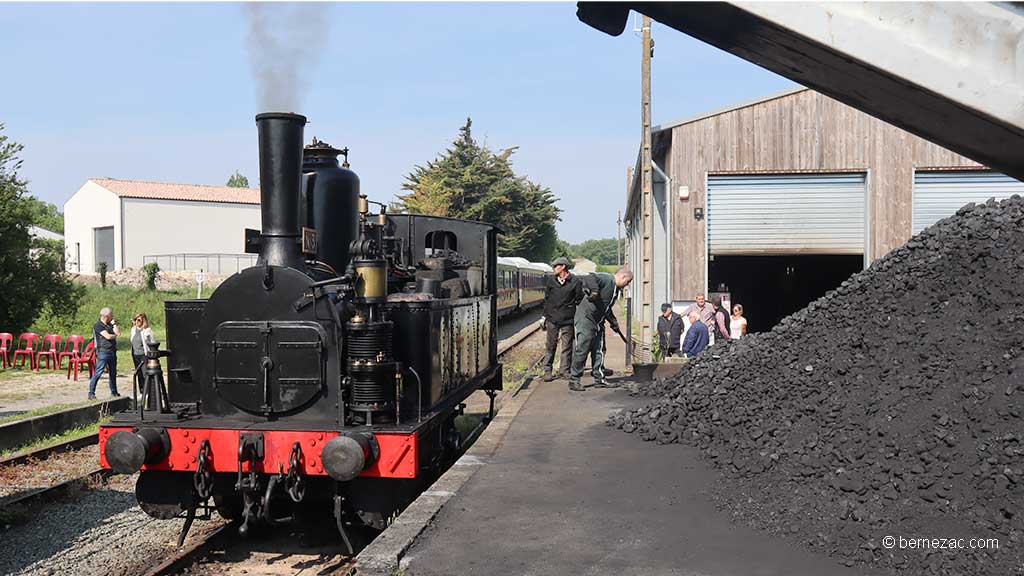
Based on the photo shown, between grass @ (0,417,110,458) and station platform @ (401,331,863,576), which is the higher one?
station platform @ (401,331,863,576)

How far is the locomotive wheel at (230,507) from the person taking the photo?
6332 millimetres

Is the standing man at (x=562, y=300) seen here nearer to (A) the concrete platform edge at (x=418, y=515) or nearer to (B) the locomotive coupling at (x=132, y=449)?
(A) the concrete platform edge at (x=418, y=515)

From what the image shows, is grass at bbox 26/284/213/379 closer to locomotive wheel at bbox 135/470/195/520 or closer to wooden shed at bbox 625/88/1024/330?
wooden shed at bbox 625/88/1024/330

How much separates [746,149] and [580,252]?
143 m

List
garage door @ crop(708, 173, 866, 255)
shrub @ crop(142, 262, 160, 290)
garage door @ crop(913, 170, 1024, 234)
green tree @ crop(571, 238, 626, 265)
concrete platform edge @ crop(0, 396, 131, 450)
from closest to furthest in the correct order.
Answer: concrete platform edge @ crop(0, 396, 131, 450) < garage door @ crop(913, 170, 1024, 234) < garage door @ crop(708, 173, 866, 255) < shrub @ crop(142, 262, 160, 290) < green tree @ crop(571, 238, 626, 265)

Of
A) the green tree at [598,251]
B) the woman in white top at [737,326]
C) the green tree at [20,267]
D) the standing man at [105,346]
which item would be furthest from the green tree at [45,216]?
the green tree at [598,251]

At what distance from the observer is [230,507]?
6.43 meters

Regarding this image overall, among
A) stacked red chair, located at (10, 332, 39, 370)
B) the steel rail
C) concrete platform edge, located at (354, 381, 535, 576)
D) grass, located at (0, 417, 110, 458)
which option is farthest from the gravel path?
stacked red chair, located at (10, 332, 39, 370)

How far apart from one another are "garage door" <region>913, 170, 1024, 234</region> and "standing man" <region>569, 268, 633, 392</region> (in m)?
8.36

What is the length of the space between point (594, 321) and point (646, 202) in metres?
4.26

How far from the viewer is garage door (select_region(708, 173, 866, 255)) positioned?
16766 mm

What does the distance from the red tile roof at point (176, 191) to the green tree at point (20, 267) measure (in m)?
34.2

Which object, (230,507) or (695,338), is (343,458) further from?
(695,338)

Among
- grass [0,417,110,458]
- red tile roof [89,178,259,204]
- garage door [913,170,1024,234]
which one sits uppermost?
red tile roof [89,178,259,204]
